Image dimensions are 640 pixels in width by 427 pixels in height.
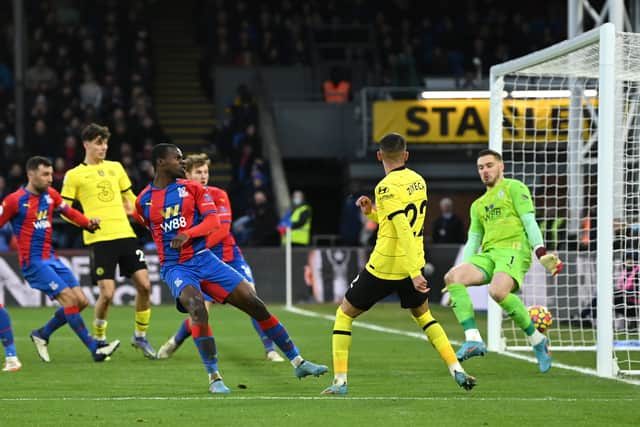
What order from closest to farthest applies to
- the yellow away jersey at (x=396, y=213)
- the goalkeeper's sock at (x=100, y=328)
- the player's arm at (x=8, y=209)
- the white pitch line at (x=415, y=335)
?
the yellow away jersey at (x=396, y=213) < the white pitch line at (x=415, y=335) < the player's arm at (x=8, y=209) < the goalkeeper's sock at (x=100, y=328)

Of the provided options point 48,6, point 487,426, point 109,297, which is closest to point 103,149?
point 109,297

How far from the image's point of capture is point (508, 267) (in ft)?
35.0

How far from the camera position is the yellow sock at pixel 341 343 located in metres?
8.81

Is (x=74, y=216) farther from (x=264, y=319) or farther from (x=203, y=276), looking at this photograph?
(x=264, y=319)

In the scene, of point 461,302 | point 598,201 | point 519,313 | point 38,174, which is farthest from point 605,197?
point 38,174

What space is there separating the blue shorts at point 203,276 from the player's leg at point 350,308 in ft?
3.25

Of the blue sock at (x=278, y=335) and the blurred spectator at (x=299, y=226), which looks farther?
the blurred spectator at (x=299, y=226)

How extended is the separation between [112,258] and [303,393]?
12.6 ft

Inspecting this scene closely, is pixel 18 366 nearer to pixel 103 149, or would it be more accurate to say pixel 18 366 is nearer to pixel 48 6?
pixel 103 149

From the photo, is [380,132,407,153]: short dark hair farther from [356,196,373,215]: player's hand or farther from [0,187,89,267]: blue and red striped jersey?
[0,187,89,267]: blue and red striped jersey

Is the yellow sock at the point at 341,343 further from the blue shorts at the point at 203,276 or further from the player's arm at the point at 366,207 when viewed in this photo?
the blue shorts at the point at 203,276

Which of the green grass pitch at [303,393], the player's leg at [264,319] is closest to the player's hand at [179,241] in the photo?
the player's leg at [264,319]

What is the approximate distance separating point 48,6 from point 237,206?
9.99 meters

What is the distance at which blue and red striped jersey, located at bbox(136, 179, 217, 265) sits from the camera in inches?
367
